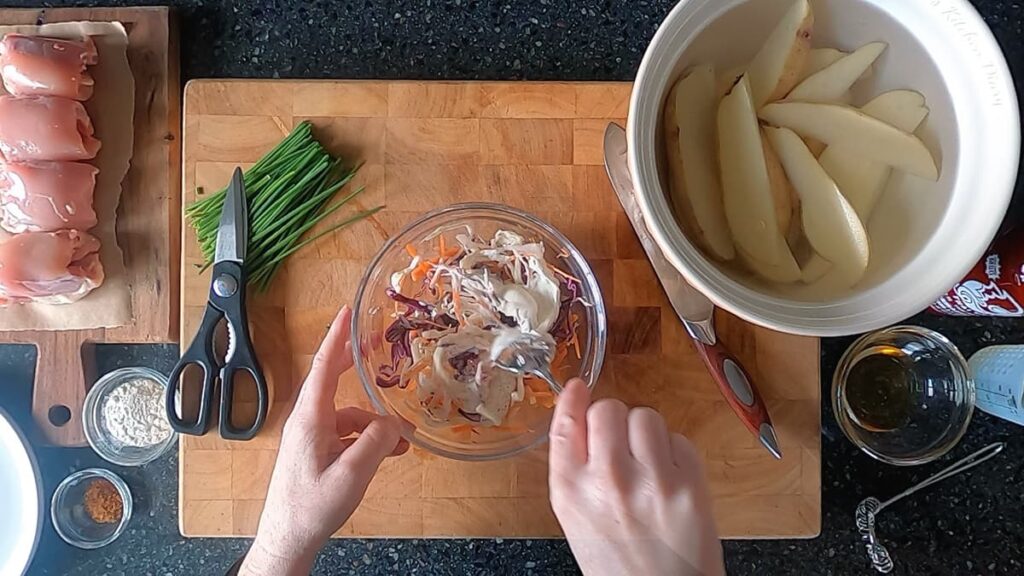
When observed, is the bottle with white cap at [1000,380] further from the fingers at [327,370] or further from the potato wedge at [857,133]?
the fingers at [327,370]

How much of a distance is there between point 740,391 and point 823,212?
27 centimetres

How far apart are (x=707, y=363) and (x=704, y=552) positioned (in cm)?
25

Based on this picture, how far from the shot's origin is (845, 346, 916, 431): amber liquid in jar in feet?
3.76

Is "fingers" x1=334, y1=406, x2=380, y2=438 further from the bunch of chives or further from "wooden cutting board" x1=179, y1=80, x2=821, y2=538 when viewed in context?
the bunch of chives

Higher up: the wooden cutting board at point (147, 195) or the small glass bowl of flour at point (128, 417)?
the wooden cutting board at point (147, 195)

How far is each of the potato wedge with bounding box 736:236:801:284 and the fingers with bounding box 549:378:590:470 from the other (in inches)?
8.0

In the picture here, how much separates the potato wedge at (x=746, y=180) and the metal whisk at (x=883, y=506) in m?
0.50

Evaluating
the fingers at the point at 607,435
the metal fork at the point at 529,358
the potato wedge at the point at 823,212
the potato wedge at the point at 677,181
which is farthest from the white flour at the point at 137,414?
the potato wedge at the point at 823,212

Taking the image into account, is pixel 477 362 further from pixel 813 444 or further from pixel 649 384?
pixel 813 444

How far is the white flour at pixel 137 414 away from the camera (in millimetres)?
1152

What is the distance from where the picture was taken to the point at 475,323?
988 millimetres

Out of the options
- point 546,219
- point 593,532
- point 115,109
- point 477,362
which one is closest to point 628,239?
point 546,219

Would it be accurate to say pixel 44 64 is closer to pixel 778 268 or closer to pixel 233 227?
pixel 233 227

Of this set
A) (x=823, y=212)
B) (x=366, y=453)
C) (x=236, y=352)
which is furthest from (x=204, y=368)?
(x=823, y=212)
